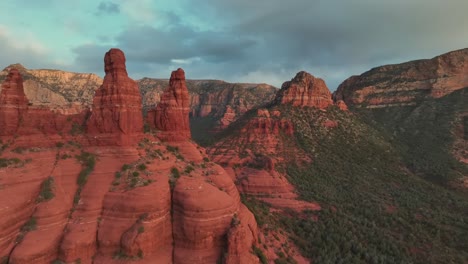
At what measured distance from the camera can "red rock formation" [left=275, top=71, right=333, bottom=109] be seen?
11100 cm

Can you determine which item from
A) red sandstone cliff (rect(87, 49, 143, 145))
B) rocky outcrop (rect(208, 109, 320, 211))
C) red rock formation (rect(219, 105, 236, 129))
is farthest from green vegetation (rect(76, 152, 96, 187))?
red rock formation (rect(219, 105, 236, 129))

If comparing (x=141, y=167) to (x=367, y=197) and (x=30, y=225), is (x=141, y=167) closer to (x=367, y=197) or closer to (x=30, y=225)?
(x=30, y=225)

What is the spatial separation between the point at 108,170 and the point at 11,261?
1201 centimetres

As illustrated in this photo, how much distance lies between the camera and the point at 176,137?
42.8 metres

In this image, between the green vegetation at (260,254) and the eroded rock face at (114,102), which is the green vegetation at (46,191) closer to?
the eroded rock face at (114,102)

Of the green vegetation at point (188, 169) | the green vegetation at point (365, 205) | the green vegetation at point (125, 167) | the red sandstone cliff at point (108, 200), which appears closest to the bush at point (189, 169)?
the green vegetation at point (188, 169)

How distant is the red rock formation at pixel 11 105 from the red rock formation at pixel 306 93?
9481 cm

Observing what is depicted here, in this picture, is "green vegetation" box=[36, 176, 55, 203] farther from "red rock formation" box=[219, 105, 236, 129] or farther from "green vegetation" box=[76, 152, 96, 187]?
"red rock formation" box=[219, 105, 236, 129]

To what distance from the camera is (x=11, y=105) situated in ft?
103

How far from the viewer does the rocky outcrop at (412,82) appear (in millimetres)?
130625

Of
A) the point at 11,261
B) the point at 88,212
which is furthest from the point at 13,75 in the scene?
the point at 11,261

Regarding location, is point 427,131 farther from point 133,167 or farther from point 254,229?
point 133,167

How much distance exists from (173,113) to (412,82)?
142 meters

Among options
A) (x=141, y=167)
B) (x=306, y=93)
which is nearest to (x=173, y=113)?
(x=141, y=167)
